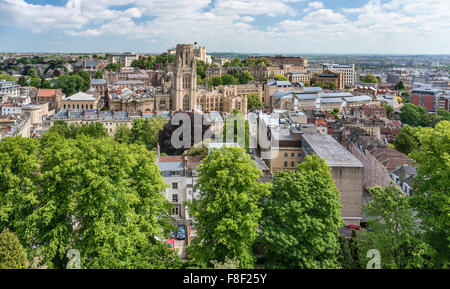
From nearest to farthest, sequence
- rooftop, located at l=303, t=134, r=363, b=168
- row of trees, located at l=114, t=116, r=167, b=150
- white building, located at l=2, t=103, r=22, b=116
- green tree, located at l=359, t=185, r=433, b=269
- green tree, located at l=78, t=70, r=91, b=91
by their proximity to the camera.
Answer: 1. green tree, located at l=359, t=185, r=433, b=269
2. rooftop, located at l=303, t=134, r=363, b=168
3. row of trees, located at l=114, t=116, r=167, b=150
4. white building, located at l=2, t=103, r=22, b=116
5. green tree, located at l=78, t=70, r=91, b=91

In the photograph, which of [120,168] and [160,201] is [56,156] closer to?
[120,168]

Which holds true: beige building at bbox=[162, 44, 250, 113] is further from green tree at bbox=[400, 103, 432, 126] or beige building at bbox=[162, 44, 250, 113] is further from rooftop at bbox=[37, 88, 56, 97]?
green tree at bbox=[400, 103, 432, 126]

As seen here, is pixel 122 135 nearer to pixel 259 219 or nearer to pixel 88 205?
pixel 88 205

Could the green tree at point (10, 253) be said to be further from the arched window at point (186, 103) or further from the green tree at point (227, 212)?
the arched window at point (186, 103)

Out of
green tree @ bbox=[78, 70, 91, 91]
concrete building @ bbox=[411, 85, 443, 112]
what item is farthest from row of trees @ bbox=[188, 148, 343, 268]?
concrete building @ bbox=[411, 85, 443, 112]
